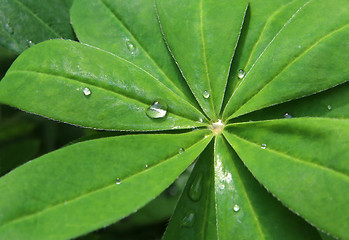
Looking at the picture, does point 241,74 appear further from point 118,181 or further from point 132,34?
point 118,181

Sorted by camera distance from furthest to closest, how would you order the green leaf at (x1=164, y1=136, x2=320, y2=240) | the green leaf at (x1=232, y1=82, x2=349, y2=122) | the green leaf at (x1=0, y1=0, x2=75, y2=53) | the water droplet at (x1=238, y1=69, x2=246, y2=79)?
the green leaf at (x1=0, y1=0, x2=75, y2=53), the water droplet at (x1=238, y1=69, x2=246, y2=79), the green leaf at (x1=232, y1=82, x2=349, y2=122), the green leaf at (x1=164, y1=136, x2=320, y2=240)

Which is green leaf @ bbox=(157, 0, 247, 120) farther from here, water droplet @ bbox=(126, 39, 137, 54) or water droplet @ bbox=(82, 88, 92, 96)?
water droplet @ bbox=(82, 88, 92, 96)

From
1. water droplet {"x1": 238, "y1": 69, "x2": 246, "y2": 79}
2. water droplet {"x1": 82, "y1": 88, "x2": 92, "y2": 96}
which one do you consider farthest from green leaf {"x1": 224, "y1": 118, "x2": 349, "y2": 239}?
water droplet {"x1": 82, "y1": 88, "x2": 92, "y2": 96}

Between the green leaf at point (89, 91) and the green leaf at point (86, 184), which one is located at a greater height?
the green leaf at point (89, 91)

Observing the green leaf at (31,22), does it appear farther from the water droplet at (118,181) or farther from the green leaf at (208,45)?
the water droplet at (118,181)

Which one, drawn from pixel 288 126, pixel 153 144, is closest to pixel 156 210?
pixel 153 144

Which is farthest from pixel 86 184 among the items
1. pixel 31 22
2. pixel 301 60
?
pixel 31 22

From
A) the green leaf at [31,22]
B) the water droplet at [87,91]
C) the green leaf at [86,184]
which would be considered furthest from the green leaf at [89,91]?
the green leaf at [31,22]
